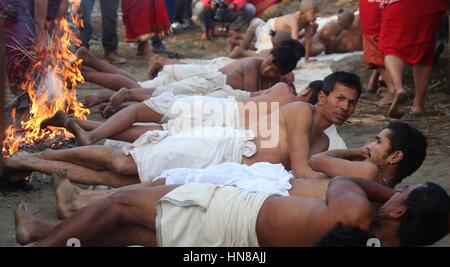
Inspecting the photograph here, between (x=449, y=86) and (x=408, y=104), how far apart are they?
2.01ft

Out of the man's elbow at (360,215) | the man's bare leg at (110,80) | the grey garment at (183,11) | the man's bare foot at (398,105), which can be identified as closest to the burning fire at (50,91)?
the man's bare leg at (110,80)

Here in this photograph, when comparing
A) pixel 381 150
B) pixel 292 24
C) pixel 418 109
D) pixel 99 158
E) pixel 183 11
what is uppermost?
pixel 183 11

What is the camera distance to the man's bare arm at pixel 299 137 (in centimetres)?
474

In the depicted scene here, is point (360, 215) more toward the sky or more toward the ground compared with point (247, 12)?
more toward the ground

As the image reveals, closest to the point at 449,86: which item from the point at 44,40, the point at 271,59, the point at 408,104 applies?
the point at 408,104

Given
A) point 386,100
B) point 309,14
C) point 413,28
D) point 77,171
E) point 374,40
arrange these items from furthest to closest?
point 309,14 → point 374,40 → point 386,100 → point 413,28 → point 77,171

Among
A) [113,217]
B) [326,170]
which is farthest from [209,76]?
[113,217]

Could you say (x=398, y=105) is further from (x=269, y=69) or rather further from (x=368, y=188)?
(x=368, y=188)

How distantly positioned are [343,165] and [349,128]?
10.4 feet

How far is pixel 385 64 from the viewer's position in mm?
7859

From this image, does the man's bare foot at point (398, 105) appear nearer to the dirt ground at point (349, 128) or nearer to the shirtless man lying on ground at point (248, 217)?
the dirt ground at point (349, 128)

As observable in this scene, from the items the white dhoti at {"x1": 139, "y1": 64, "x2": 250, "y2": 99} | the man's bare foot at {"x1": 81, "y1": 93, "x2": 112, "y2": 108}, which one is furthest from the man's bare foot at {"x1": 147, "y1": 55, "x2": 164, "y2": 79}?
the man's bare foot at {"x1": 81, "y1": 93, "x2": 112, "y2": 108}

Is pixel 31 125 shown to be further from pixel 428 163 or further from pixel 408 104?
pixel 408 104

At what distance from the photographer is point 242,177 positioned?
4191 mm
